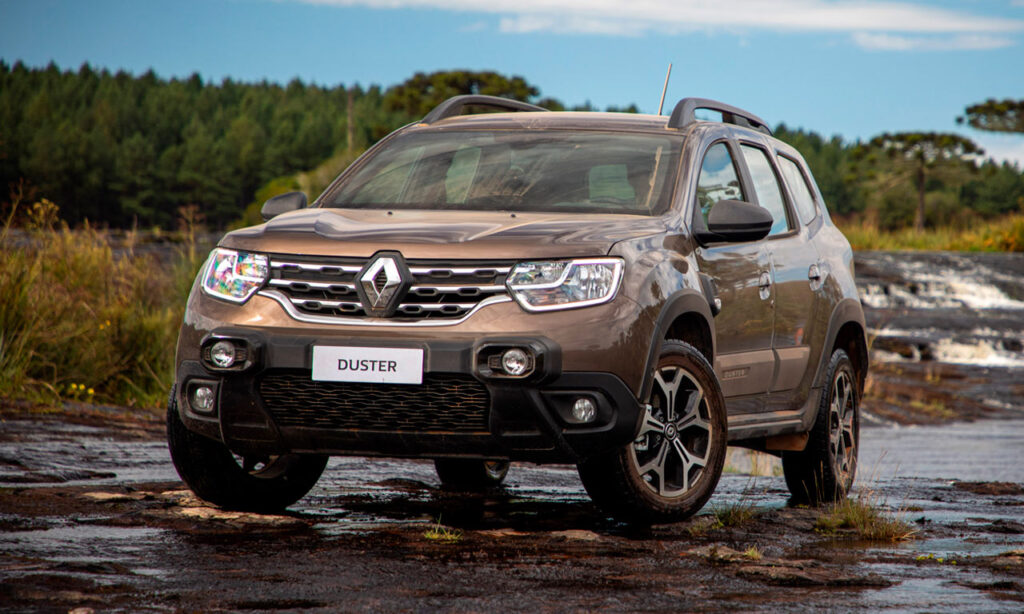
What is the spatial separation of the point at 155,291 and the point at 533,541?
9.38 metres

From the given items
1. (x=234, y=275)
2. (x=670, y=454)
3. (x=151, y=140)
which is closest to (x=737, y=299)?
(x=670, y=454)

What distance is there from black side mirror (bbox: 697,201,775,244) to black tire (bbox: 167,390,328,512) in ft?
6.59

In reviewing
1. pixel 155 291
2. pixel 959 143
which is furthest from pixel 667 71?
pixel 959 143

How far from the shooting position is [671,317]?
5.48 metres

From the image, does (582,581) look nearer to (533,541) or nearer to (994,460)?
(533,541)

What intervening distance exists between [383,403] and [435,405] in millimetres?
198

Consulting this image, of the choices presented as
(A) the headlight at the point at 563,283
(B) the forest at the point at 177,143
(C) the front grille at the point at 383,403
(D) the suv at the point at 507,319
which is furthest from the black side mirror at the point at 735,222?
(B) the forest at the point at 177,143

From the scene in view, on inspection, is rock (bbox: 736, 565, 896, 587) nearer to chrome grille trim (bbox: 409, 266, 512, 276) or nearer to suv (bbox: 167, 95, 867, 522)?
suv (bbox: 167, 95, 867, 522)

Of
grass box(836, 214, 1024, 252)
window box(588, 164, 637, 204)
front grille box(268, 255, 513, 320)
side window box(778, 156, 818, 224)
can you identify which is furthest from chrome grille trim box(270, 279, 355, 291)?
grass box(836, 214, 1024, 252)

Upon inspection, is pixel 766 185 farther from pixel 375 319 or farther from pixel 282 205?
pixel 375 319

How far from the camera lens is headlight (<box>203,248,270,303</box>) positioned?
539 centimetres

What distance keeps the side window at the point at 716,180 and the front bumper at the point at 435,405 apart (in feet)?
5.18

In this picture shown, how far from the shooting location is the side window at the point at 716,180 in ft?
21.2

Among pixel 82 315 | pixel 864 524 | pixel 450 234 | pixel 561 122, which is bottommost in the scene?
pixel 864 524
